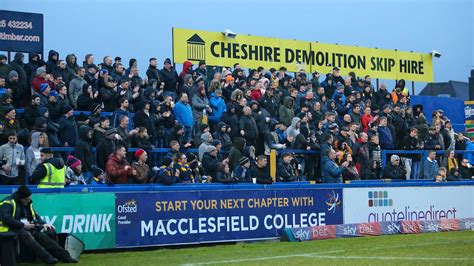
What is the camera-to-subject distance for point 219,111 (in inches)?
1009

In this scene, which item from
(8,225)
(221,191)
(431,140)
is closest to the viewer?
(8,225)

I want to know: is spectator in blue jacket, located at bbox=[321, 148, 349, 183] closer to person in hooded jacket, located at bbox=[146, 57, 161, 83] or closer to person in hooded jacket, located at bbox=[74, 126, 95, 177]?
person in hooded jacket, located at bbox=[146, 57, 161, 83]

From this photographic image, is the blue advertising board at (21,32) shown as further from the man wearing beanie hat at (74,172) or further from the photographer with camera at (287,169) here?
the photographer with camera at (287,169)

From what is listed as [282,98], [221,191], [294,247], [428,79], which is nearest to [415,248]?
[294,247]

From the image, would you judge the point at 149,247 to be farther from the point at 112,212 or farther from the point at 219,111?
the point at 219,111

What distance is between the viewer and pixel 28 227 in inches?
625

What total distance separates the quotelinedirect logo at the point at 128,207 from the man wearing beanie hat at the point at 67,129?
300 centimetres

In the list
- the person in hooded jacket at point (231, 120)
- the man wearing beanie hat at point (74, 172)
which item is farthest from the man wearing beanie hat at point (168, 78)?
the man wearing beanie hat at point (74, 172)

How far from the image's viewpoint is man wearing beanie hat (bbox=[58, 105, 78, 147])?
2122cm

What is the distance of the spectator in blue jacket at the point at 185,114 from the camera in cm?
2378

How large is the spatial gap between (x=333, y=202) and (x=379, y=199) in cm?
166

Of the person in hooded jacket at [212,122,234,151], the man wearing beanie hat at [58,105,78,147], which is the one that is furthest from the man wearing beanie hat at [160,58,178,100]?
the man wearing beanie hat at [58,105,78,147]

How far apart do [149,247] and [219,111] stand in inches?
280

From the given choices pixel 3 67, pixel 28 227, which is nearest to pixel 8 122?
pixel 3 67
